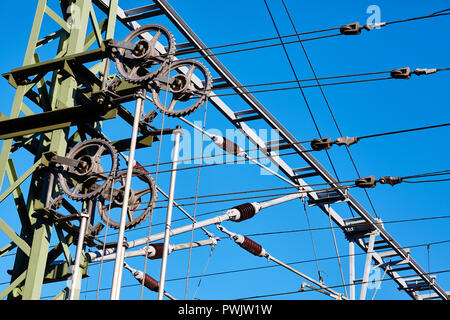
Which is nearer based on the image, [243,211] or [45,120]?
[45,120]

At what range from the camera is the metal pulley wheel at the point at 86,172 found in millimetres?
14153

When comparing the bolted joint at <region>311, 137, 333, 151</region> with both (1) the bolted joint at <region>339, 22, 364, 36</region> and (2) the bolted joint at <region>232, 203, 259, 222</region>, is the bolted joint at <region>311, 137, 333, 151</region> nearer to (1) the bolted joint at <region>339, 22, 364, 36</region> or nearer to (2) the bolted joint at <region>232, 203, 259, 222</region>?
(1) the bolted joint at <region>339, 22, 364, 36</region>

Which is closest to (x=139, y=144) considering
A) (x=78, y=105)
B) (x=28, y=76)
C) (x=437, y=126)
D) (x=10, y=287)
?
(x=78, y=105)

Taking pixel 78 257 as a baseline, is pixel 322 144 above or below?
above

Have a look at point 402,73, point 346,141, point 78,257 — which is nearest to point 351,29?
point 402,73

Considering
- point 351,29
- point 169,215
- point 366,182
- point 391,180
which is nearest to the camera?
point 169,215

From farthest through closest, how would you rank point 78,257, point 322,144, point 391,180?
point 322,144 → point 391,180 → point 78,257

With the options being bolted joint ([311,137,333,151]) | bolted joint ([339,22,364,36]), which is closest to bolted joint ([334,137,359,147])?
bolted joint ([311,137,333,151])

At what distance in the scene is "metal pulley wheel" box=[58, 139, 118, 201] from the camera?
14153mm

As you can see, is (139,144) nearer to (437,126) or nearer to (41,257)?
(41,257)

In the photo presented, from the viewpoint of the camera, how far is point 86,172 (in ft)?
46.7

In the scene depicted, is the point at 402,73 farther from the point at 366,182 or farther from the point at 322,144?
the point at 366,182
